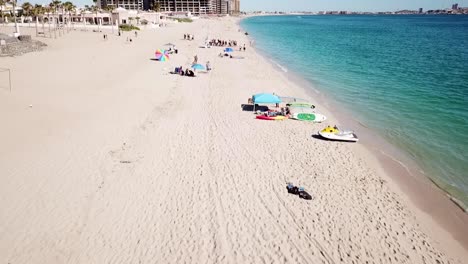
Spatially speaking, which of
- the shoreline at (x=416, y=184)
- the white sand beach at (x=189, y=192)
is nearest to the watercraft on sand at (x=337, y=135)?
the white sand beach at (x=189, y=192)

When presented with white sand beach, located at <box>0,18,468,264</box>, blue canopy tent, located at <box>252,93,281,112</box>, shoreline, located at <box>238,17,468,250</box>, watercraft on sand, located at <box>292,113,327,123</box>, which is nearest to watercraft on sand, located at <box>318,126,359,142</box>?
white sand beach, located at <box>0,18,468,264</box>

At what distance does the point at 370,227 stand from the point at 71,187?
9.69 meters

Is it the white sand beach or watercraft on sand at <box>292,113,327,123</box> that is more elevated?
watercraft on sand at <box>292,113,327,123</box>

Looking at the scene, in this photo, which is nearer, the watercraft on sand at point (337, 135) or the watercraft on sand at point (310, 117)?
the watercraft on sand at point (337, 135)

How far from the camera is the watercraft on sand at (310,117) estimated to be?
770 inches

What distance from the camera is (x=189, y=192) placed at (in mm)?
11492

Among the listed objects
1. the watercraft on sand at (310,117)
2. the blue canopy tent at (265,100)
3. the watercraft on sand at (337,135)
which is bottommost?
the watercraft on sand at (337,135)

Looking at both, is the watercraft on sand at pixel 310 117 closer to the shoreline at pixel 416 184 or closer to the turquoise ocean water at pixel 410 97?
the shoreline at pixel 416 184

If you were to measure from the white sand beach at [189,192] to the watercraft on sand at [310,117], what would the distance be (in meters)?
0.90

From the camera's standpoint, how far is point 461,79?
3406 centimetres

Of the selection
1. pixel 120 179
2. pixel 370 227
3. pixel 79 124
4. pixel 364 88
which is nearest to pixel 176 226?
pixel 120 179

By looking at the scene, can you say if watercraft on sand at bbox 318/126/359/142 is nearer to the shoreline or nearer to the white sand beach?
the white sand beach

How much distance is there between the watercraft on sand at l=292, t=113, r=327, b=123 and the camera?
19.6 metres

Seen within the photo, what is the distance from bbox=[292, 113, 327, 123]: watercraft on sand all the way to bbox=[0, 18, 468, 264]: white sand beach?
0.90m
